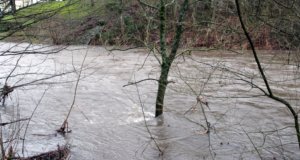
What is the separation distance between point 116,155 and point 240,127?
3.09 m

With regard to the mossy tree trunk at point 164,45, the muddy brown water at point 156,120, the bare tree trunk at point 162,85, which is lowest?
the muddy brown water at point 156,120

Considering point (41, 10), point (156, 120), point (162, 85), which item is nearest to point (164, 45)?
point (162, 85)

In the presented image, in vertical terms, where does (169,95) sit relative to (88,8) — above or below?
below

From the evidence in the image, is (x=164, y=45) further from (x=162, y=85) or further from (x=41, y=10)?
(x=41, y=10)

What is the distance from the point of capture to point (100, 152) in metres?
8.13

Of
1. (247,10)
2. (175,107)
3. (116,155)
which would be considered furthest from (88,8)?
(175,107)

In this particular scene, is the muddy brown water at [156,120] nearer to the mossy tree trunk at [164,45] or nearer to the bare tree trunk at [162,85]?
the bare tree trunk at [162,85]

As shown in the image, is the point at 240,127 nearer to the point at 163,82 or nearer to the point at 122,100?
the point at 163,82

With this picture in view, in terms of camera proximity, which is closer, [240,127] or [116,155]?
[116,155]

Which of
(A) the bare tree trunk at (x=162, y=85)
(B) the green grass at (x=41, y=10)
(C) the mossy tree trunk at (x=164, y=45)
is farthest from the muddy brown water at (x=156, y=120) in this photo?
(B) the green grass at (x=41, y=10)

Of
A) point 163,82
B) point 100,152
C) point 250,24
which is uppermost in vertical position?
point 250,24

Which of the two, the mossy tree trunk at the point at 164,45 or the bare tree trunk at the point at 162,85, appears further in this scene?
the bare tree trunk at the point at 162,85

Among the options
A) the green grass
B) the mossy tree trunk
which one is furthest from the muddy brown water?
the green grass

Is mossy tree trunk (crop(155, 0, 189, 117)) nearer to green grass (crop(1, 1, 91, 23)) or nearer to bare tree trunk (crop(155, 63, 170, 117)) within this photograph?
bare tree trunk (crop(155, 63, 170, 117))
